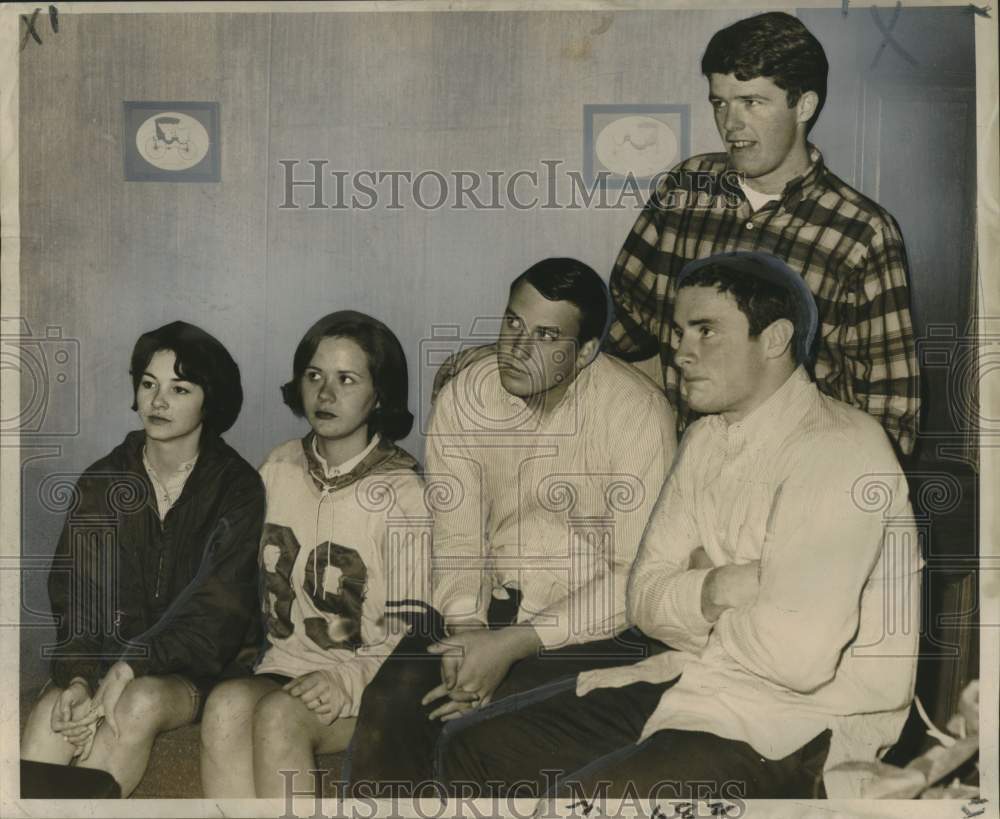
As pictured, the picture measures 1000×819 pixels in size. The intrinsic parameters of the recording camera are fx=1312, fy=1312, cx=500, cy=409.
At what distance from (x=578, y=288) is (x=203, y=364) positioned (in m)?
1.23

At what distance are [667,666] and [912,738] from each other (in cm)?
80

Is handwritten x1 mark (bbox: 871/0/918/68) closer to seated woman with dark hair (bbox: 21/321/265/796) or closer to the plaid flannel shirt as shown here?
the plaid flannel shirt

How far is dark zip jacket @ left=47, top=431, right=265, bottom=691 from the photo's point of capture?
4.20 m

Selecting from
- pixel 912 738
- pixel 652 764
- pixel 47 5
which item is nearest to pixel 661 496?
pixel 652 764

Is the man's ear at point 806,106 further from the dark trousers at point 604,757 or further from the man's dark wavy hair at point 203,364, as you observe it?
the man's dark wavy hair at point 203,364

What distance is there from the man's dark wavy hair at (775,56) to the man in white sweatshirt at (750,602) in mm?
561

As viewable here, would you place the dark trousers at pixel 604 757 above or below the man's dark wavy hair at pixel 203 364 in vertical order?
below

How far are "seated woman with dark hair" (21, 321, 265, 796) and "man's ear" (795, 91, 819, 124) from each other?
197cm

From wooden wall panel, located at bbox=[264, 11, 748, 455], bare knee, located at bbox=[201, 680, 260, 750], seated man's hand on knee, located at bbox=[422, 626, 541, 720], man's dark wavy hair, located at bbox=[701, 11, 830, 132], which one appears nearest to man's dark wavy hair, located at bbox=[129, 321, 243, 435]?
wooden wall panel, located at bbox=[264, 11, 748, 455]

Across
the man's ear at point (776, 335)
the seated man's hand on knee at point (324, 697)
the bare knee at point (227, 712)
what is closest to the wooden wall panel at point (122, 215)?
the bare knee at point (227, 712)

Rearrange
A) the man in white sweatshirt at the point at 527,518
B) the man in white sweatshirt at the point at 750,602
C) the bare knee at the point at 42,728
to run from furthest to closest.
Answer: the bare knee at the point at 42,728
the man in white sweatshirt at the point at 527,518
the man in white sweatshirt at the point at 750,602

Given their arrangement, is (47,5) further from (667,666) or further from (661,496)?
(667,666)

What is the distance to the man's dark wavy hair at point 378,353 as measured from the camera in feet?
13.7

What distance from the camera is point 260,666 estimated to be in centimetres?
419
